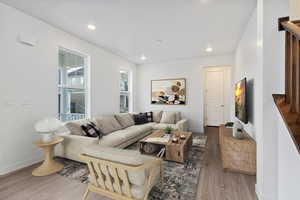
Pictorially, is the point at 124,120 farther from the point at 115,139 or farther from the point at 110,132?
the point at 115,139

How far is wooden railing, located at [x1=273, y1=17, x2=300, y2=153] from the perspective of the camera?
96cm

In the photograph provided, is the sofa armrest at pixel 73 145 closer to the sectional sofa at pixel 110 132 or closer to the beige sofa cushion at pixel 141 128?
the sectional sofa at pixel 110 132

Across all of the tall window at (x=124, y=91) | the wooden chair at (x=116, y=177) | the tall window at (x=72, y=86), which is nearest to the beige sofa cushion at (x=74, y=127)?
the tall window at (x=72, y=86)

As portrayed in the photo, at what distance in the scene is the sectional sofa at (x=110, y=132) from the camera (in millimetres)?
2682

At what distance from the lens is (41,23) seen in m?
2.79

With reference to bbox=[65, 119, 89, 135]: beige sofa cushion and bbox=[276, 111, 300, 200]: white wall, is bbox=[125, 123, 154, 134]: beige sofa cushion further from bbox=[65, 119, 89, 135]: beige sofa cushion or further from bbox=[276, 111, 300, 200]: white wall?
bbox=[276, 111, 300, 200]: white wall

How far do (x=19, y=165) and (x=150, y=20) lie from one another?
3504 mm

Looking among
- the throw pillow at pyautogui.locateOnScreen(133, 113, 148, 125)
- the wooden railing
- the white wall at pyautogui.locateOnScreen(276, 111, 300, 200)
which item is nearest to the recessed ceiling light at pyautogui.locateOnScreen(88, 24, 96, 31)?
the throw pillow at pyautogui.locateOnScreen(133, 113, 148, 125)

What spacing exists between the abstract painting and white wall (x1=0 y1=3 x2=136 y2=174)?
329cm

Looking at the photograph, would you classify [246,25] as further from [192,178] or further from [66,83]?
[66,83]

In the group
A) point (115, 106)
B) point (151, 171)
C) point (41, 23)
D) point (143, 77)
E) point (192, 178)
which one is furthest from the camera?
point (143, 77)

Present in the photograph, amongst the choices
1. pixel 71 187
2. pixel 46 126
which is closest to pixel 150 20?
pixel 46 126

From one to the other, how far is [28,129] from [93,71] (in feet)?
6.64

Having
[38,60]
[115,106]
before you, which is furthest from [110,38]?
[115,106]
